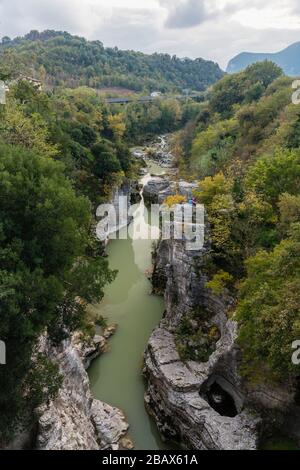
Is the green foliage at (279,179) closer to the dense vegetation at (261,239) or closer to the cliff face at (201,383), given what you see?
the dense vegetation at (261,239)

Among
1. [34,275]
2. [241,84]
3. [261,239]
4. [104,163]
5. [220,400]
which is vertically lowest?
[220,400]

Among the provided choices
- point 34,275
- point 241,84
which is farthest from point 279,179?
point 241,84

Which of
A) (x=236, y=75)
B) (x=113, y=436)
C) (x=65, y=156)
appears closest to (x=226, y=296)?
(x=113, y=436)

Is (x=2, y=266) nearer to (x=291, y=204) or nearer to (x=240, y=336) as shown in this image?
(x=240, y=336)

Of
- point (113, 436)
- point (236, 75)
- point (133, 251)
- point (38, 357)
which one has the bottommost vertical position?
point (113, 436)

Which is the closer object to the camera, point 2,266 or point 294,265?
point 2,266

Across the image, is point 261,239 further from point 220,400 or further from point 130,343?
point 130,343
